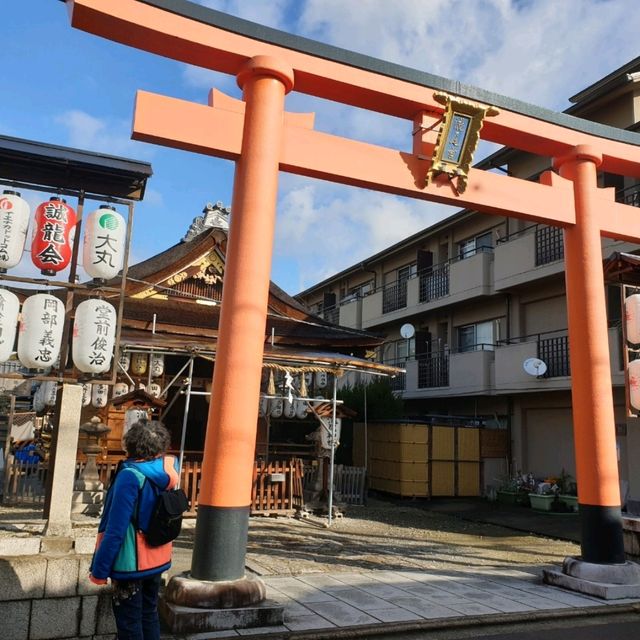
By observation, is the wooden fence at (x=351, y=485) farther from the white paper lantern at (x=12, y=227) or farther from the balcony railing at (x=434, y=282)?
the white paper lantern at (x=12, y=227)

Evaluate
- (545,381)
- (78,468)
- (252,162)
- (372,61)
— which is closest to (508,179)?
(372,61)

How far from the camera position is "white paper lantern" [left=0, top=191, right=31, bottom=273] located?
608 centimetres

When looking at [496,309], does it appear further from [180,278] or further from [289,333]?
[180,278]

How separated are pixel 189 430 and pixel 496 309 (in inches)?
419

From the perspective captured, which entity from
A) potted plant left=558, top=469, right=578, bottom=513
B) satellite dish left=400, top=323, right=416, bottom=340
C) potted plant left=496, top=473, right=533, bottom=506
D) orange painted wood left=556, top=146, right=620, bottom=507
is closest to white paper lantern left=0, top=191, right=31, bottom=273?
orange painted wood left=556, top=146, right=620, bottom=507

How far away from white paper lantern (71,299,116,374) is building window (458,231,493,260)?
51.7 ft

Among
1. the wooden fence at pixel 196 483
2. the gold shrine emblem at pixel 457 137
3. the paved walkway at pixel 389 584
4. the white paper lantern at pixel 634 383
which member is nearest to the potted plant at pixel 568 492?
the paved walkway at pixel 389 584

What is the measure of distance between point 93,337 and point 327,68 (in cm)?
413

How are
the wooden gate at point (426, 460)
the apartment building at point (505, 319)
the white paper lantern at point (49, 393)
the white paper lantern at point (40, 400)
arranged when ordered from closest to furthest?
1. the white paper lantern at point (49, 393)
2. the white paper lantern at point (40, 400)
3. the apartment building at point (505, 319)
4. the wooden gate at point (426, 460)

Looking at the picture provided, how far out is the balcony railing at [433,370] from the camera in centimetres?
2073

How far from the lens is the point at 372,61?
735cm

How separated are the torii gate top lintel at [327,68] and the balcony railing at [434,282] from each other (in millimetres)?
12209

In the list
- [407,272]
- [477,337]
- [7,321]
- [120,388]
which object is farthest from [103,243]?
[407,272]

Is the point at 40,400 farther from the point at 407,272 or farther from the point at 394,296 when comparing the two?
the point at 407,272
